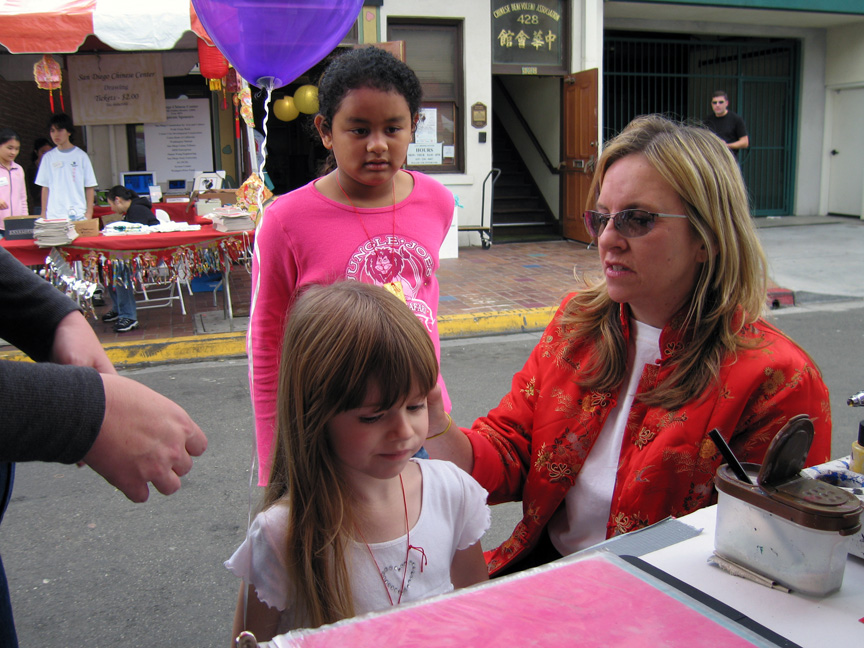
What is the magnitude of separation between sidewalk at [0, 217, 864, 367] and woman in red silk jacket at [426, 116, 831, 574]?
309cm

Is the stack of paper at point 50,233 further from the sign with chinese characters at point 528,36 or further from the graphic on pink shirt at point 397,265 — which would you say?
the sign with chinese characters at point 528,36

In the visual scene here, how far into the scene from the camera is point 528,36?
11.1 meters

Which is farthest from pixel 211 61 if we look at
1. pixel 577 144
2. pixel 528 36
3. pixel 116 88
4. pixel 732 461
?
pixel 732 461

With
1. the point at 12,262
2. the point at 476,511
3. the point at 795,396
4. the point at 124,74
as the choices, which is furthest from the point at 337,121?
the point at 124,74

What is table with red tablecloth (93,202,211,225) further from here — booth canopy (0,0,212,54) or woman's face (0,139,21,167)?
booth canopy (0,0,212,54)

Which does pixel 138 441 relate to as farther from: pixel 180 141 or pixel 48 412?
pixel 180 141

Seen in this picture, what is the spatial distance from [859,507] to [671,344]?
65 cm

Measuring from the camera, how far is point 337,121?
7.22 ft

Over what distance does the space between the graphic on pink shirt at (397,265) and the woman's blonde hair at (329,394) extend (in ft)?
2.33

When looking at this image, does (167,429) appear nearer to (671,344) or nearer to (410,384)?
(410,384)

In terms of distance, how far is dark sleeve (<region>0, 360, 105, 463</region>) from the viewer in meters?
0.95

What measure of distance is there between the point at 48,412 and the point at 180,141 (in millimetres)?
11487

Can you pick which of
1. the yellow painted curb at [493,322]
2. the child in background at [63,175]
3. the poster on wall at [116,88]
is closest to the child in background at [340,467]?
the yellow painted curb at [493,322]

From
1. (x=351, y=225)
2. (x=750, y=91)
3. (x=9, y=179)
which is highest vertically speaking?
(x=750, y=91)
